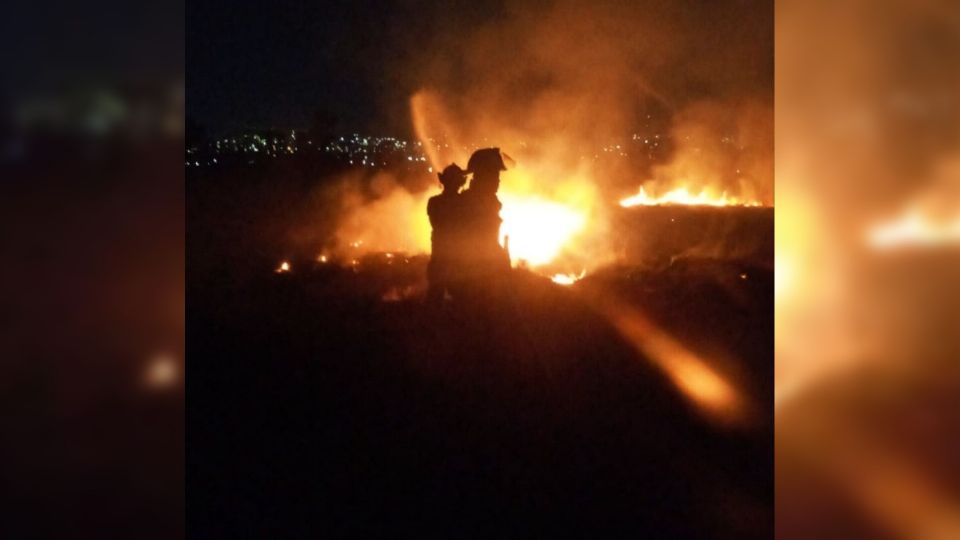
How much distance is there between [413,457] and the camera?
10.2 ft

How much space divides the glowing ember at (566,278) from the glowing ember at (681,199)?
3.50ft

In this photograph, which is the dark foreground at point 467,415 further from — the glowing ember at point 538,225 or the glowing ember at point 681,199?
the glowing ember at point 681,199

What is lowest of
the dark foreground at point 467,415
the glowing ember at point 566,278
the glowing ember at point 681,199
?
the dark foreground at point 467,415

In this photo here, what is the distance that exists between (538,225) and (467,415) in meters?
2.48

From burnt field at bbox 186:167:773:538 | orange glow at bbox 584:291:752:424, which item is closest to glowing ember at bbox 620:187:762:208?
burnt field at bbox 186:167:773:538

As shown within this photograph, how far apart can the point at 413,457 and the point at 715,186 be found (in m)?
3.95

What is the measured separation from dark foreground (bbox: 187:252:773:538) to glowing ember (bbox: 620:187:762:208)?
A: 3.27 ft

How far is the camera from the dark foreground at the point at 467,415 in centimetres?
270

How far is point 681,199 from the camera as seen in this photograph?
6.13 meters

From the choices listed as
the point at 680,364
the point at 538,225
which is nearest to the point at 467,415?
the point at 680,364

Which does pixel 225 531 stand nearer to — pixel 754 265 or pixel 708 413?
pixel 708 413

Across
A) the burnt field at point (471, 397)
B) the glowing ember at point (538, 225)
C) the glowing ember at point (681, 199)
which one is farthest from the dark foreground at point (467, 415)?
the glowing ember at point (681, 199)

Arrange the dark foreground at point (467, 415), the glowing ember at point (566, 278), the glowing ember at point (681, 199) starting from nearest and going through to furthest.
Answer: the dark foreground at point (467, 415) < the glowing ember at point (566, 278) < the glowing ember at point (681, 199)

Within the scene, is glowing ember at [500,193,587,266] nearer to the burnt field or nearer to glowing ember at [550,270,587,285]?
glowing ember at [550,270,587,285]
